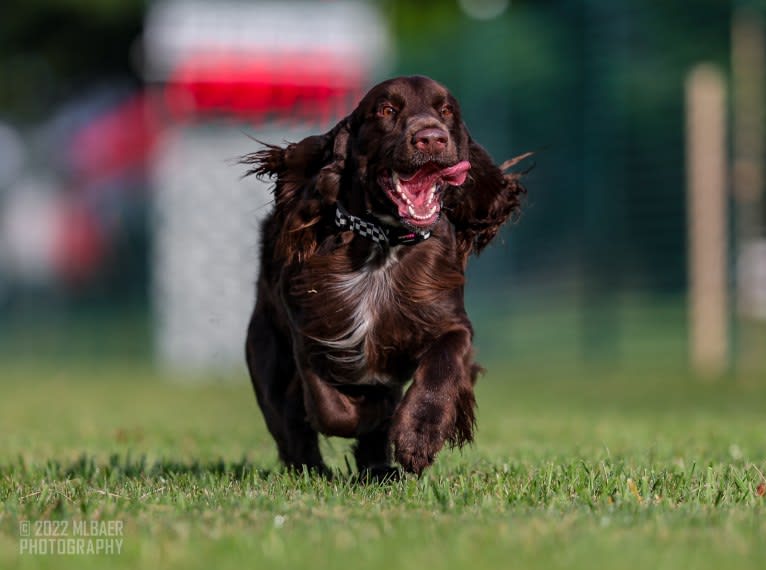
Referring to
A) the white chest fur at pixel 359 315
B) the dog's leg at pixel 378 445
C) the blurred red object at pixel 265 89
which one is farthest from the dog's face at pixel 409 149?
the blurred red object at pixel 265 89

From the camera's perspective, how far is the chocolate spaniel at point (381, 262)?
14.6ft

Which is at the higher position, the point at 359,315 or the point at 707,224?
the point at 707,224

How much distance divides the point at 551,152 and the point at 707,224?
3.12 meters

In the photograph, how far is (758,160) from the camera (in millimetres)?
13695

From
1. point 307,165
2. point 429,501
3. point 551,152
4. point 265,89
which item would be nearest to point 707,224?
point 551,152

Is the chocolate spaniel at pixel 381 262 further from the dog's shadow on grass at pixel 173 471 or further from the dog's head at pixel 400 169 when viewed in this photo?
the dog's shadow on grass at pixel 173 471

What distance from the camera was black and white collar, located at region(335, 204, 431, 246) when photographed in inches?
184

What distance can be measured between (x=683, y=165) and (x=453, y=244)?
10.6 m

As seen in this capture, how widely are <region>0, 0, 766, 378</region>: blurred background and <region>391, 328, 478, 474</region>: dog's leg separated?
887cm

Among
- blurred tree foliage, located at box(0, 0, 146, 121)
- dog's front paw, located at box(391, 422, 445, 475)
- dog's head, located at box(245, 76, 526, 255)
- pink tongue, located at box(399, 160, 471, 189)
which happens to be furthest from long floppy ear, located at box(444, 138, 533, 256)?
blurred tree foliage, located at box(0, 0, 146, 121)

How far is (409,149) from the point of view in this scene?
4.36 metres

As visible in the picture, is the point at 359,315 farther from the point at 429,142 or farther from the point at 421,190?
the point at 429,142

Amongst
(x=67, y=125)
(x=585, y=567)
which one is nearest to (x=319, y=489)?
(x=585, y=567)

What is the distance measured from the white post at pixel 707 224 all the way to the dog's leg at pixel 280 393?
8.80 m
